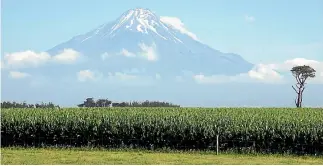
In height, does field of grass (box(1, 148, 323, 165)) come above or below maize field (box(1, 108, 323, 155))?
below

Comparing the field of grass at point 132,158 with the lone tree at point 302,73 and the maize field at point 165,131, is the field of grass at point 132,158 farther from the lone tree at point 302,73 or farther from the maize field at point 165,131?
the lone tree at point 302,73

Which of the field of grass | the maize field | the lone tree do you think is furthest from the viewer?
the lone tree

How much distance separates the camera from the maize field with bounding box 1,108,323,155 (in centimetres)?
2550

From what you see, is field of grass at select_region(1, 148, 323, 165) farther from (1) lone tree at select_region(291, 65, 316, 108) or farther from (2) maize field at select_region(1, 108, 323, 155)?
(1) lone tree at select_region(291, 65, 316, 108)

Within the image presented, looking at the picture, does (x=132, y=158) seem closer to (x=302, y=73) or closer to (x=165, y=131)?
(x=165, y=131)

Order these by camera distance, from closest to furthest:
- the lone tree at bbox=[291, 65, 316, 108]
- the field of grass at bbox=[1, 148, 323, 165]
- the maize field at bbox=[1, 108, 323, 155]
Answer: the field of grass at bbox=[1, 148, 323, 165], the maize field at bbox=[1, 108, 323, 155], the lone tree at bbox=[291, 65, 316, 108]

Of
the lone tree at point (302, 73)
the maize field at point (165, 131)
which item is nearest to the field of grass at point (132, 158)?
the maize field at point (165, 131)

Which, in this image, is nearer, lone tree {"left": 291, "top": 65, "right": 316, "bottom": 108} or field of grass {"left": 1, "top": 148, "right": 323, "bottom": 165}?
field of grass {"left": 1, "top": 148, "right": 323, "bottom": 165}

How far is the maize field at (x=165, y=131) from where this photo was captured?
2550cm

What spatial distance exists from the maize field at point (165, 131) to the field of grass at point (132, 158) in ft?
3.00

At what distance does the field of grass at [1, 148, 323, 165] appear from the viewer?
72.5 feet

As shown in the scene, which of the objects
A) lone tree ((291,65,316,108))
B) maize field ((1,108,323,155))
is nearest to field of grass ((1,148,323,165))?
maize field ((1,108,323,155))

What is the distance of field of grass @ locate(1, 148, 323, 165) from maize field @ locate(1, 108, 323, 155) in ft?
3.00

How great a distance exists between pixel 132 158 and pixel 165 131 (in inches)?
155
